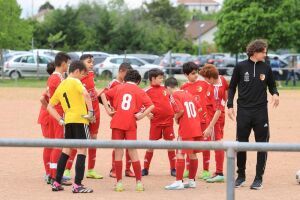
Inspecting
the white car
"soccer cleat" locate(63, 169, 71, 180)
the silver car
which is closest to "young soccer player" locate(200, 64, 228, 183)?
"soccer cleat" locate(63, 169, 71, 180)

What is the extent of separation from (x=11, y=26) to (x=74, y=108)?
38.7 m

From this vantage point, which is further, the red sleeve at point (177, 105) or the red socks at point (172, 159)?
the red socks at point (172, 159)

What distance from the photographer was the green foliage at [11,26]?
4756 cm

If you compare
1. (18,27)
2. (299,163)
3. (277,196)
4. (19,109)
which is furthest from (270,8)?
(277,196)

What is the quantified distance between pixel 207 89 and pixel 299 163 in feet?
7.85

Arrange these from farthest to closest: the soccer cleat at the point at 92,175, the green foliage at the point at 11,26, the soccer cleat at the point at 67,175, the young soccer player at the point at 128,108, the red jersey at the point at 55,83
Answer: the green foliage at the point at 11,26, the soccer cleat at the point at 92,175, the soccer cleat at the point at 67,175, the red jersey at the point at 55,83, the young soccer player at the point at 128,108

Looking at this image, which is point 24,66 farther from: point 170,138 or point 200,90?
point 200,90

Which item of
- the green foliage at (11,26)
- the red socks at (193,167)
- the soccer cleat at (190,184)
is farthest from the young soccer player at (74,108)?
the green foliage at (11,26)

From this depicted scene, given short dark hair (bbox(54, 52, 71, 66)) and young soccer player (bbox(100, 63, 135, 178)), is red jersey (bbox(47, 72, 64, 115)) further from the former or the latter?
young soccer player (bbox(100, 63, 135, 178))

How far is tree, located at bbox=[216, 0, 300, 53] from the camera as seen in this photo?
159ft

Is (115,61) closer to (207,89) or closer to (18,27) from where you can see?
(18,27)

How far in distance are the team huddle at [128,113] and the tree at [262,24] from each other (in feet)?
121

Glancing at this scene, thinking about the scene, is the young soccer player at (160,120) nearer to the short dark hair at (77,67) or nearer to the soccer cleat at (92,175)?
the soccer cleat at (92,175)

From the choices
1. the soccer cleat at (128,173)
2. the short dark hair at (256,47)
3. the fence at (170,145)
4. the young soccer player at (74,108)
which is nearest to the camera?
the fence at (170,145)
